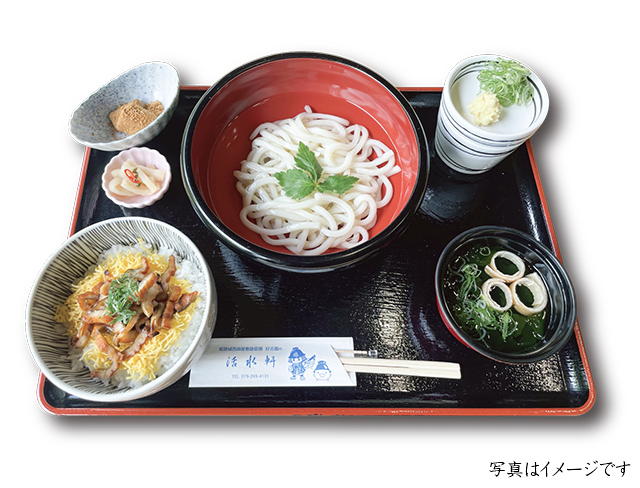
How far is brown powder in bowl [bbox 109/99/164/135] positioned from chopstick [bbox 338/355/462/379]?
1869mm

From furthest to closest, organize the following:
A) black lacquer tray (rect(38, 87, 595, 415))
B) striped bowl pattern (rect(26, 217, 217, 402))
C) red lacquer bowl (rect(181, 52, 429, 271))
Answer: red lacquer bowl (rect(181, 52, 429, 271)), black lacquer tray (rect(38, 87, 595, 415)), striped bowl pattern (rect(26, 217, 217, 402))

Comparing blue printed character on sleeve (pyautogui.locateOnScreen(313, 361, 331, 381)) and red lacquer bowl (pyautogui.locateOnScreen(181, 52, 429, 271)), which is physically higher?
red lacquer bowl (pyautogui.locateOnScreen(181, 52, 429, 271))

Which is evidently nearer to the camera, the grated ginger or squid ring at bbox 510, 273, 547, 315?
squid ring at bbox 510, 273, 547, 315

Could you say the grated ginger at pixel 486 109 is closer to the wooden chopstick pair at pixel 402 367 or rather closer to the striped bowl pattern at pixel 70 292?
the wooden chopstick pair at pixel 402 367

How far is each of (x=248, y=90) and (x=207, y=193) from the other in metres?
0.69

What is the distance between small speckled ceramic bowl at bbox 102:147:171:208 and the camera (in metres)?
2.29

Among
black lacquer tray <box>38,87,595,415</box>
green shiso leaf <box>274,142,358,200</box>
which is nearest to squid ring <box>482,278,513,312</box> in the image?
black lacquer tray <box>38,87,595,415</box>

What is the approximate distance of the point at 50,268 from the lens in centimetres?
187

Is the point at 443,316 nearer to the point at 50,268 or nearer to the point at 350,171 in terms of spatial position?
the point at 350,171

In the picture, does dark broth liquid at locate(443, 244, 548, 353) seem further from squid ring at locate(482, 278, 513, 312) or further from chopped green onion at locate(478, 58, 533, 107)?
chopped green onion at locate(478, 58, 533, 107)

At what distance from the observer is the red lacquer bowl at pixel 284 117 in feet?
6.77

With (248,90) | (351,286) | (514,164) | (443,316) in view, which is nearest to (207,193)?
(248,90)

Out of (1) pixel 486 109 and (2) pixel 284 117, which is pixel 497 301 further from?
(2) pixel 284 117

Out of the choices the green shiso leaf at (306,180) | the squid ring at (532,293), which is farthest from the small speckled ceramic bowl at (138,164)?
the squid ring at (532,293)
